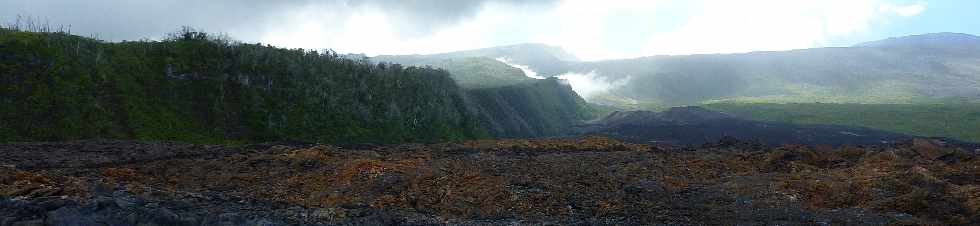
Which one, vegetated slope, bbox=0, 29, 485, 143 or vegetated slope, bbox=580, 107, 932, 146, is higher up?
vegetated slope, bbox=0, 29, 485, 143

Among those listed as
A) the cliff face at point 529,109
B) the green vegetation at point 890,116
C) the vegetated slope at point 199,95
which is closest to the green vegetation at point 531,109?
the cliff face at point 529,109

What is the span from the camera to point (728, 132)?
88250mm

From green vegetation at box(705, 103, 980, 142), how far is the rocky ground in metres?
87.4

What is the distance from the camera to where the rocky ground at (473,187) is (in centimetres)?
1672

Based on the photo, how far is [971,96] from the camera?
164375 mm

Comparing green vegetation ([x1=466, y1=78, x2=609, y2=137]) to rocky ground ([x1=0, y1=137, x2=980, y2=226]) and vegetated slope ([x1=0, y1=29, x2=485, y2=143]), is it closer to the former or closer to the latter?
vegetated slope ([x1=0, y1=29, x2=485, y2=143])

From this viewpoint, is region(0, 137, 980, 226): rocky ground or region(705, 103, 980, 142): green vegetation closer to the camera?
region(0, 137, 980, 226): rocky ground

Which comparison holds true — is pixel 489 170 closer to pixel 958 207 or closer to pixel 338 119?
pixel 958 207

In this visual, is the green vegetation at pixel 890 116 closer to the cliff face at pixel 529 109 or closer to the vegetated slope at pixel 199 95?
the cliff face at pixel 529 109

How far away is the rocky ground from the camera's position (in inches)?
658

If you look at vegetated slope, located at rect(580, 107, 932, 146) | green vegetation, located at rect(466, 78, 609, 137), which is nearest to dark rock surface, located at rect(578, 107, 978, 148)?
vegetated slope, located at rect(580, 107, 932, 146)

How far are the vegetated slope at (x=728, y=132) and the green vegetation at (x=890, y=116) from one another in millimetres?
15242

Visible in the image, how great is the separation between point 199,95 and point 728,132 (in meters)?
73.9

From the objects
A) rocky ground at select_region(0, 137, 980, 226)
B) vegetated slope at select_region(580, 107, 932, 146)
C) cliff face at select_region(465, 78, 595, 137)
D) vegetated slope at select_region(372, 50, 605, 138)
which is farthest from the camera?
vegetated slope at select_region(372, 50, 605, 138)
